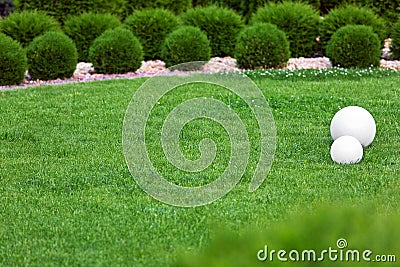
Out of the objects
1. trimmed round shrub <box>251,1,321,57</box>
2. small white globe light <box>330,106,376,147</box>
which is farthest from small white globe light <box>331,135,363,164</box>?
trimmed round shrub <box>251,1,321,57</box>

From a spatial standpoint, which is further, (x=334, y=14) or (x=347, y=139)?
(x=334, y=14)

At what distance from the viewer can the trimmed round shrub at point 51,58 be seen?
10773mm

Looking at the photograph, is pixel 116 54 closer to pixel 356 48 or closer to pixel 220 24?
pixel 220 24

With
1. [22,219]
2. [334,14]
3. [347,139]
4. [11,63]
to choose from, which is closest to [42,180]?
[22,219]

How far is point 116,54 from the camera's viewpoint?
11148 mm

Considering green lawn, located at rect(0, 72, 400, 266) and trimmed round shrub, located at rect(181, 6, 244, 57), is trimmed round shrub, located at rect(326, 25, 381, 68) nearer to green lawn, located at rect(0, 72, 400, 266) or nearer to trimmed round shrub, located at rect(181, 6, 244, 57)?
trimmed round shrub, located at rect(181, 6, 244, 57)

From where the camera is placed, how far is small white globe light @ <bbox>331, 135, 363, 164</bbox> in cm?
597

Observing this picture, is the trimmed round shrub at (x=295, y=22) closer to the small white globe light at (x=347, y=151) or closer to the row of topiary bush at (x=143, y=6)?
the row of topiary bush at (x=143, y=6)

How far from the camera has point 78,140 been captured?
7.01 meters

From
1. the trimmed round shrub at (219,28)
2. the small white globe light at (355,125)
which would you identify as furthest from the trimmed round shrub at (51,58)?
the small white globe light at (355,125)

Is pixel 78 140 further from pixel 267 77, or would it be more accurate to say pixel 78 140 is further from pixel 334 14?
Answer: pixel 334 14

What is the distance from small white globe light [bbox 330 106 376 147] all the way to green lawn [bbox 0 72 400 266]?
0.53 ft

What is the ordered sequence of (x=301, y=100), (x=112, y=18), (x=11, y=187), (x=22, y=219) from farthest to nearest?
(x=112, y=18), (x=301, y=100), (x=11, y=187), (x=22, y=219)

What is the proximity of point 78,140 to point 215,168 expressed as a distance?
1727 mm
